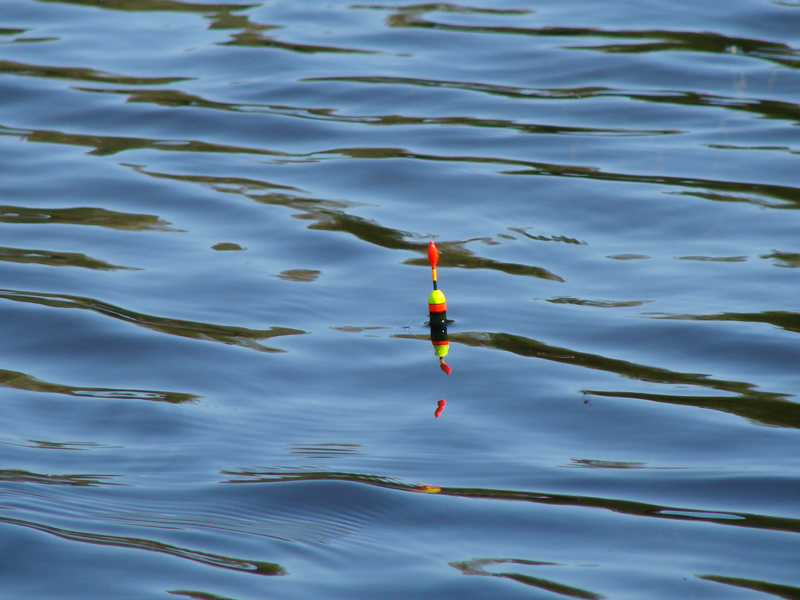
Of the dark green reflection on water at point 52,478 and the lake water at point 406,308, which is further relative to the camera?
the dark green reflection on water at point 52,478

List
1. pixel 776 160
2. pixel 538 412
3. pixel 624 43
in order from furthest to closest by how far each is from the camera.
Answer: pixel 624 43 < pixel 776 160 < pixel 538 412

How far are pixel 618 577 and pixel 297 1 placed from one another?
5478 millimetres

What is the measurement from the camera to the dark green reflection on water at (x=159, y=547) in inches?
83.0

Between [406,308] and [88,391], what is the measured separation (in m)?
1.11

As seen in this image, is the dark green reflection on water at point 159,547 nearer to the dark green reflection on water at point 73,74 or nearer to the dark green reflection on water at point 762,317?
the dark green reflection on water at point 762,317

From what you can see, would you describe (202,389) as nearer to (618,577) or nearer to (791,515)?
(618,577)

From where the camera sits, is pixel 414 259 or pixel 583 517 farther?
pixel 414 259

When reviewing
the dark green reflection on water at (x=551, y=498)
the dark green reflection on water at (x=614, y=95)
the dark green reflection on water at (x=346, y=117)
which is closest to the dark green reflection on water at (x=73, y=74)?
the dark green reflection on water at (x=346, y=117)

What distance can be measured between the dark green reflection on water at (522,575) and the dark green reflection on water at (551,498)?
0.24 m

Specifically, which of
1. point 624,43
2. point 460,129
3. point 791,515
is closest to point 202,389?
point 791,515

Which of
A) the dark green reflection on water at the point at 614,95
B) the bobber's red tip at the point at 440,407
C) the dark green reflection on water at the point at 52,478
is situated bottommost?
the dark green reflection on water at the point at 52,478

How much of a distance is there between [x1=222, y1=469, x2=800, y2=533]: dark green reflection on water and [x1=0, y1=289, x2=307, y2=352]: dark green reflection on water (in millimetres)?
763

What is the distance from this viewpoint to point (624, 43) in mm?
5715

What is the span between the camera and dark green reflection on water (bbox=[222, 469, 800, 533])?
2.29 meters
